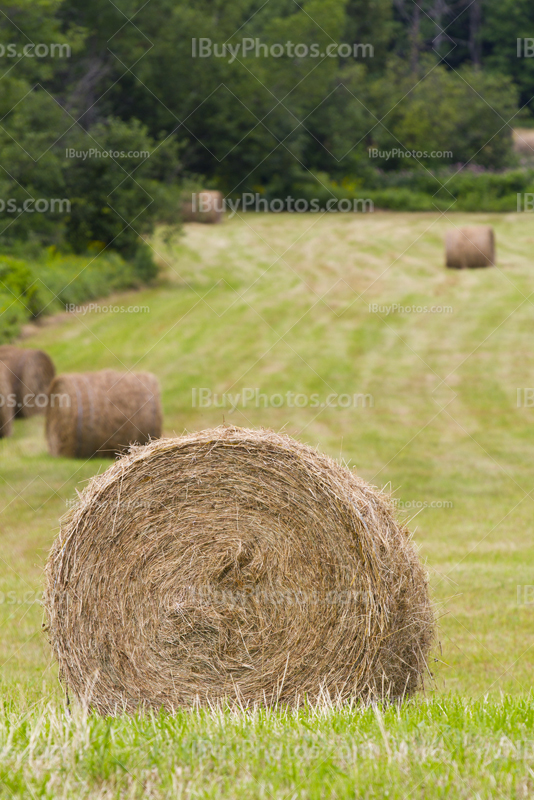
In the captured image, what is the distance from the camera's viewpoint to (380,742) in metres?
3.91

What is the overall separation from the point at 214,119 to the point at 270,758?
40340mm

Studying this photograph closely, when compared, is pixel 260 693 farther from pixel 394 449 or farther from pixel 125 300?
pixel 125 300

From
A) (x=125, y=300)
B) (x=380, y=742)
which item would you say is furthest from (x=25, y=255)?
(x=380, y=742)

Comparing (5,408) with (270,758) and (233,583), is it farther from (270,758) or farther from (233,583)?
(270,758)

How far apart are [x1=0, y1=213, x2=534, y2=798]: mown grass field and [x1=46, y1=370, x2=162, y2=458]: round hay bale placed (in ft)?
1.29

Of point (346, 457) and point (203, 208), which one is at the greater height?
point (203, 208)

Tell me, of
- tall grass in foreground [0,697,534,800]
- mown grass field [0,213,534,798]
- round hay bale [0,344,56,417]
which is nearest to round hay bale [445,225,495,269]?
mown grass field [0,213,534,798]

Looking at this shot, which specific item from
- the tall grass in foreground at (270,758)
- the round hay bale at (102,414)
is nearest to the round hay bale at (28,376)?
the round hay bale at (102,414)

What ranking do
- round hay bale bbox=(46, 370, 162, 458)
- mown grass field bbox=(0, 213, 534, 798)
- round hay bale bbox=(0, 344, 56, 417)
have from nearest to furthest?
mown grass field bbox=(0, 213, 534, 798) < round hay bale bbox=(46, 370, 162, 458) < round hay bale bbox=(0, 344, 56, 417)

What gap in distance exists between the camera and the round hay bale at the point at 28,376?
16.0 m

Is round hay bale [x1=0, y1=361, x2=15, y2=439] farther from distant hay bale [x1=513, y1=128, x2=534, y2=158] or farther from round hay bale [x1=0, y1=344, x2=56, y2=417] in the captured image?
distant hay bale [x1=513, y1=128, x2=534, y2=158]

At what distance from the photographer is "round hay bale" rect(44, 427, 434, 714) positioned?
5.05 m

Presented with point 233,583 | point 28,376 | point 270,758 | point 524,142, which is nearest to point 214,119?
point 524,142

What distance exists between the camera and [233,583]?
5.27 m
